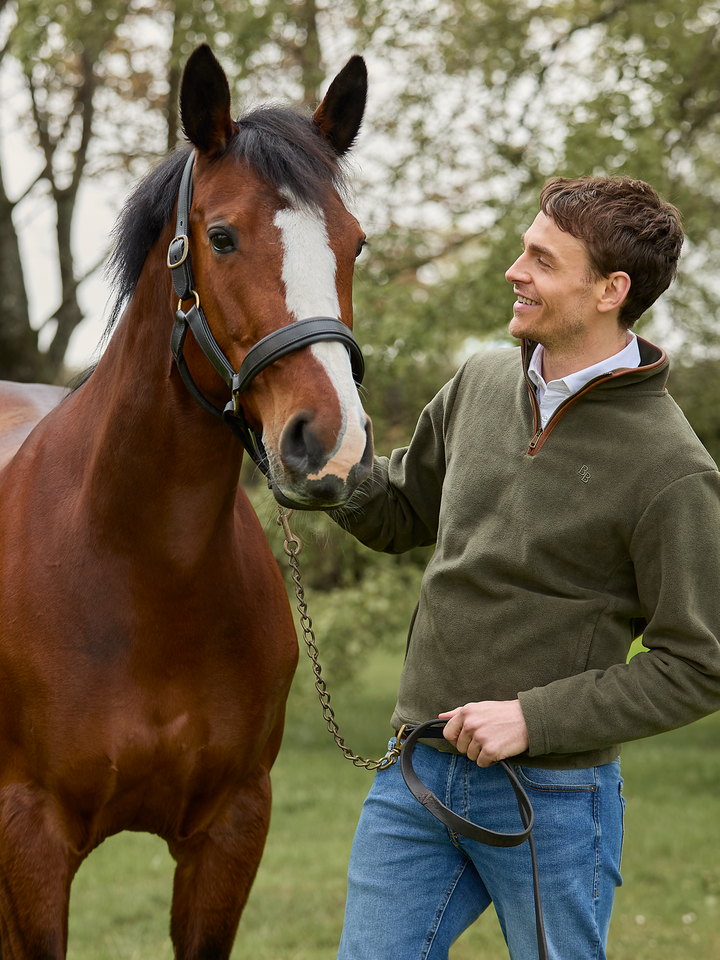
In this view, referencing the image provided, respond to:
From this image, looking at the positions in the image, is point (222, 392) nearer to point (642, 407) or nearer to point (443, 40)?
point (642, 407)

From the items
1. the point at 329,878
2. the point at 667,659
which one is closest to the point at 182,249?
the point at 667,659

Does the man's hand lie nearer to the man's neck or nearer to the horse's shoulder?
the man's neck

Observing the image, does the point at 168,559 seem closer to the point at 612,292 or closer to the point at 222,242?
the point at 222,242

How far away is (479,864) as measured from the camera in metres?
1.98

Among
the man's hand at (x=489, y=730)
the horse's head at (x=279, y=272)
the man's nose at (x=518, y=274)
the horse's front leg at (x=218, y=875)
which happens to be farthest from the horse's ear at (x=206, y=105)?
the horse's front leg at (x=218, y=875)

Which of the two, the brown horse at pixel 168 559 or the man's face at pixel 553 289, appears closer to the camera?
the brown horse at pixel 168 559

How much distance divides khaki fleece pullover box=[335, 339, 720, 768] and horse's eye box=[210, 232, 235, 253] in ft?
2.26

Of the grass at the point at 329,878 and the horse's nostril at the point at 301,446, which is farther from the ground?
the horse's nostril at the point at 301,446

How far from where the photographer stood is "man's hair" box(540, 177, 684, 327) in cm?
189

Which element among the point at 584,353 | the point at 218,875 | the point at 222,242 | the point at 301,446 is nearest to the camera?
the point at 301,446

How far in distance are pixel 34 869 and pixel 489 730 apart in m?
1.05

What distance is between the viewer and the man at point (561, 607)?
1.80m

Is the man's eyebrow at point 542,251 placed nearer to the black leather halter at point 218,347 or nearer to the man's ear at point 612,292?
the man's ear at point 612,292

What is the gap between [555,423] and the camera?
6.37ft
